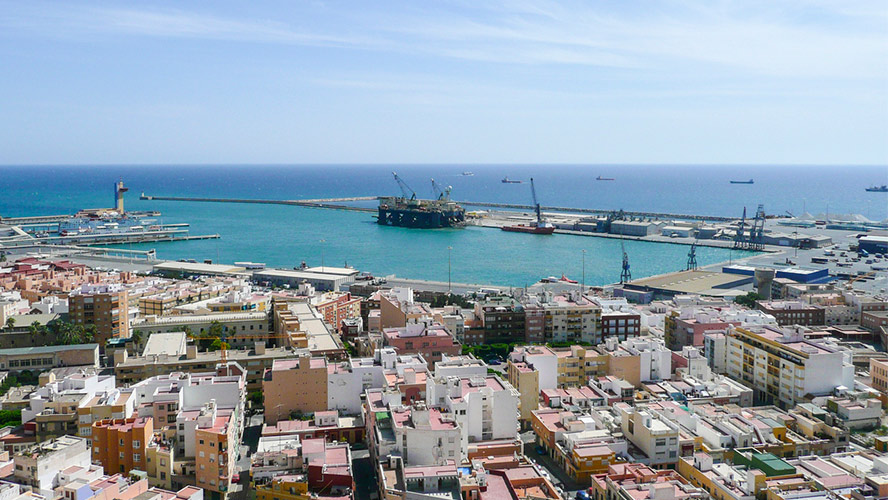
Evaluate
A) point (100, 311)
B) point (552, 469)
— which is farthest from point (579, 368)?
point (100, 311)

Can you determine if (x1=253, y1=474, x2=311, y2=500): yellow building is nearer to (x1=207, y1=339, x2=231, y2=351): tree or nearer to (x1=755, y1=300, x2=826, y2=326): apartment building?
(x1=207, y1=339, x2=231, y2=351): tree

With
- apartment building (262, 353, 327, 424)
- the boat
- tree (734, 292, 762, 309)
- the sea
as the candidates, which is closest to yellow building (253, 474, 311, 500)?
apartment building (262, 353, 327, 424)

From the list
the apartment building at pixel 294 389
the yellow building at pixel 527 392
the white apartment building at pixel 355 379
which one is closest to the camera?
the apartment building at pixel 294 389

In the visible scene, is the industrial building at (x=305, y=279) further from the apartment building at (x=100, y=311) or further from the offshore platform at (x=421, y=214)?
the offshore platform at (x=421, y=214)

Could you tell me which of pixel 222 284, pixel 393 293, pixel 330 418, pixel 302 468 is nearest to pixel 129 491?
pixel 302 468

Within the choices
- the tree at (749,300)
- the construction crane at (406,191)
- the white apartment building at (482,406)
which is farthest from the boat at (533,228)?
the white apartment building at (482,406)

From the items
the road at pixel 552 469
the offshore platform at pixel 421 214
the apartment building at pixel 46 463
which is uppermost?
the offshore platform at pixel 421 214

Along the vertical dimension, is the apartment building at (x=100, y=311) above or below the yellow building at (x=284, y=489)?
above

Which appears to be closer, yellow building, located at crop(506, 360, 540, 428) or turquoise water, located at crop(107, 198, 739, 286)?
yellow building, located at crop(506, 360, 540, 428)

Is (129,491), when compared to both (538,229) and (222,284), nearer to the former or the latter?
(222,284)

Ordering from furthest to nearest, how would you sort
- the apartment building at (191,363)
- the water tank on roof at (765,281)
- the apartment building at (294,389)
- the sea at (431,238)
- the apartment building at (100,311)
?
the sea at (431,238) < the water tank on roof at (765,281) < the apartment building at (100,311) < the apartment building at (191,363) < the apartment building at (294,389)
